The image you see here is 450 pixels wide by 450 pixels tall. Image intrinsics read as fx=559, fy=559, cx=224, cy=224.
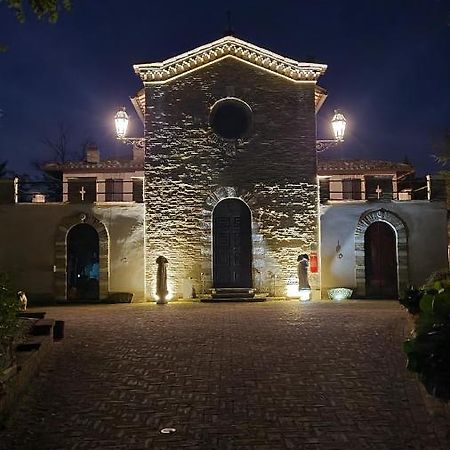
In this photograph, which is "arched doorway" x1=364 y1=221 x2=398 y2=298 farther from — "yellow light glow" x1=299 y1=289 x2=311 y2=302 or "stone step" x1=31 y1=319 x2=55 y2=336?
"stone step" x1=31 y1=319 x2=55 y2=336

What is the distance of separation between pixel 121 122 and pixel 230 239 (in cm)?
610

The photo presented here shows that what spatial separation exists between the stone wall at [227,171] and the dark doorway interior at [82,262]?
284 cm

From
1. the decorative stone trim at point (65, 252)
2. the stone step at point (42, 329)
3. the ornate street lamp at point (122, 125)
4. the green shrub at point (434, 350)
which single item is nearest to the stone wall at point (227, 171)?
the ornate street lamp at point (122, 125)

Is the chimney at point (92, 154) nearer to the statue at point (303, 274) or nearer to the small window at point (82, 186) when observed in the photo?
the small window at point (82, 186)

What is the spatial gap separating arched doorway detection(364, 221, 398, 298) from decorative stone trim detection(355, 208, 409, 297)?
1.61ft

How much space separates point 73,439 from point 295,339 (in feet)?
18.5

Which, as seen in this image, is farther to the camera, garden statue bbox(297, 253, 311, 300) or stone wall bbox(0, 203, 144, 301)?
stone wall bbox(0, 203, 144, 301)

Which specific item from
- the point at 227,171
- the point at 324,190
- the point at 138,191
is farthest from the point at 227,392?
the point at 324,190

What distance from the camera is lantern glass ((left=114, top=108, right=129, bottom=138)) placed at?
21297 millimetres

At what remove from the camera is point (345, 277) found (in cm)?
2073

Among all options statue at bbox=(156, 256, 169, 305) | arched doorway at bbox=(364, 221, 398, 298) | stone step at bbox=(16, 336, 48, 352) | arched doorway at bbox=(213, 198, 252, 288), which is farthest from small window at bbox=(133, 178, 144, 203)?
stone step at bbox=(16, 336, 48, 352)

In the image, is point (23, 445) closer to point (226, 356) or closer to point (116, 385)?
point (116, 385)

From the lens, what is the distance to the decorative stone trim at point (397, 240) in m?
20.7

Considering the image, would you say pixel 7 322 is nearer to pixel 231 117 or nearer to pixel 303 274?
pixel 303 274
